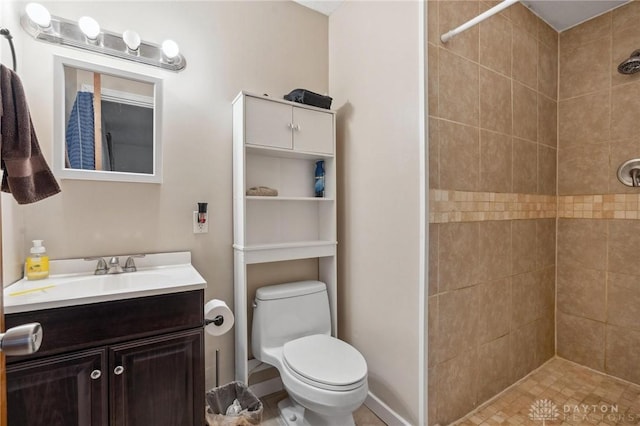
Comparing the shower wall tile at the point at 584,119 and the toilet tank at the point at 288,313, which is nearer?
the toilet tank at the point at 288,313

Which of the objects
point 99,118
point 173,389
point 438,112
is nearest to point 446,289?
point 438,112

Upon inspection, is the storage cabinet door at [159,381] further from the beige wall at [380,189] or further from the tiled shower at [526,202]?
the tiled shower at [526,202]

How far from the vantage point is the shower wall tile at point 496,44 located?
5.67ft

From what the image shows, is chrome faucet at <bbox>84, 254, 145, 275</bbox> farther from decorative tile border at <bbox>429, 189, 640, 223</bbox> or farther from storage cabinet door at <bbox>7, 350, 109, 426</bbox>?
decorative tile border at <bbox>429, 189, 640, 223</bbox>

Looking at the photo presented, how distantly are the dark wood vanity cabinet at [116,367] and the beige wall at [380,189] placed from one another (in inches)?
38.1

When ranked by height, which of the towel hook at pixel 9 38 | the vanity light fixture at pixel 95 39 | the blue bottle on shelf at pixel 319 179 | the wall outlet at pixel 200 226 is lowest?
the wall outlet at pixel 200 226

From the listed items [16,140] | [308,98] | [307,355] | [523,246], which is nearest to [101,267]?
[16,140]

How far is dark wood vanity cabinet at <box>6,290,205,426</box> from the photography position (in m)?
1.02

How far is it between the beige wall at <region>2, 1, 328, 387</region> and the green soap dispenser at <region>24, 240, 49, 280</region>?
44 mm

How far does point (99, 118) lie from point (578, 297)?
10.5ft

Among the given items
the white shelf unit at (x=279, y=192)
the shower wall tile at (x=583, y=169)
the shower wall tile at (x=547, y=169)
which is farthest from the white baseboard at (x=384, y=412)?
the shower wall tile at (x=583, y=169)

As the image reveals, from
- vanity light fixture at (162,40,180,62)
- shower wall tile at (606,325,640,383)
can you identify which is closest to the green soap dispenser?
vanity light fixture at (162,40,180,62)

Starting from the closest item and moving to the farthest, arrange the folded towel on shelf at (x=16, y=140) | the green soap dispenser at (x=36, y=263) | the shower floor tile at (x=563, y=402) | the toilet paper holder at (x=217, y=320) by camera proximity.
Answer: the folded towel on shelf at (x=16, y=140), the green soap dispenser at (x=36, y=263), the toilet paper holder at (x=217, y=320), the shower floor tile at (x=563, y=402)

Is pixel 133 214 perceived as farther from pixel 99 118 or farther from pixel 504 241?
pixel 504 241
